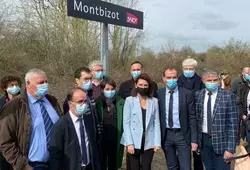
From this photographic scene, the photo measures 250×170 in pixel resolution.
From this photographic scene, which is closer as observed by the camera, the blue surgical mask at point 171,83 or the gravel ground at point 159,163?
the blue surgical mask at point 171,83

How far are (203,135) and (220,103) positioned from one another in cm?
54

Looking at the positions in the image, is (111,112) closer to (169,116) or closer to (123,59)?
(169,116)

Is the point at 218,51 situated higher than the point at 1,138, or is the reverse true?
the point at 218,51

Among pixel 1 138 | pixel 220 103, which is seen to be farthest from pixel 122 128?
pixel 1 138

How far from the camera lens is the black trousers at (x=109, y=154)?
15.2 feet

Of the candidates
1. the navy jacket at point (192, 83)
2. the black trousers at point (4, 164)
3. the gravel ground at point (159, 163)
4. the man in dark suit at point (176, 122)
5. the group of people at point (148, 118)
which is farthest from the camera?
the gravel ground at point (159, 163)

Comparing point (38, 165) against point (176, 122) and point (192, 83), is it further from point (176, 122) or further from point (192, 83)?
point (192, 83)

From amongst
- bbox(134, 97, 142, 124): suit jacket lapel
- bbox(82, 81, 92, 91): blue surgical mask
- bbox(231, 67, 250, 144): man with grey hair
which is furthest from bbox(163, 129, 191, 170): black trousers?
bbox(231, 67, 250, 144): man with grey hair

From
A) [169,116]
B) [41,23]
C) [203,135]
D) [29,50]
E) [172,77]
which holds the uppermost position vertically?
[41,23]

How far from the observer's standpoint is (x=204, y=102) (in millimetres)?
4367

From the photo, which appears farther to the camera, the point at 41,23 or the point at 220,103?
the point at 41,23

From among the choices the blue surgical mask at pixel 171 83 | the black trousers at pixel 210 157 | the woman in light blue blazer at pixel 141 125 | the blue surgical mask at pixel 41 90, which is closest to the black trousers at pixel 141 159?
the woman in light blue blazer at pixel 141 125

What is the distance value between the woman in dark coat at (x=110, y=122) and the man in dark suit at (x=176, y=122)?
2.18ft

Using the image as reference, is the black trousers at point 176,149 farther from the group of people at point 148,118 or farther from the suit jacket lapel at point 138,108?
the suit jacket lapel at point 138,108
